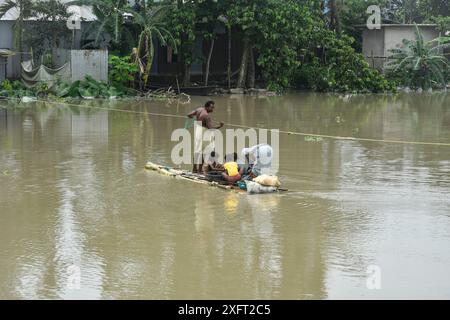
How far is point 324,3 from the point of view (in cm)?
3462

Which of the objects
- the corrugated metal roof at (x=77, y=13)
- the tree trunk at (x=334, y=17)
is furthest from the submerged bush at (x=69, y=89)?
the tree trunk at (x=334, y=17)

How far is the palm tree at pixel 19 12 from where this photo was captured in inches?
1067

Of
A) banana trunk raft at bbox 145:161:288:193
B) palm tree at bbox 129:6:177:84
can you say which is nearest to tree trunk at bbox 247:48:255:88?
palm tree at bbox 129:6:177:84

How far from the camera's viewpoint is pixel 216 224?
9312mm

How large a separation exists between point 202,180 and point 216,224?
248cm

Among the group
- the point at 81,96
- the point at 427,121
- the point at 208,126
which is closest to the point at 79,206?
the point at 208,126

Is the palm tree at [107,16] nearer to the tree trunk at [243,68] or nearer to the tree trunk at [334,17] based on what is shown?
the tree trunk at [243,68]

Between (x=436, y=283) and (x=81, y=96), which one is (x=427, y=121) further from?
(x=436, y=283)

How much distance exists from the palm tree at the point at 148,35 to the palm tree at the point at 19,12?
384 cm

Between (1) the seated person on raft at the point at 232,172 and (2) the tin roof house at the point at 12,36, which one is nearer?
(1) the seated person on raft at the point at 232,172

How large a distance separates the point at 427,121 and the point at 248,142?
650 centimetres

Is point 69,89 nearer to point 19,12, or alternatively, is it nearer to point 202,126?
point 19,12

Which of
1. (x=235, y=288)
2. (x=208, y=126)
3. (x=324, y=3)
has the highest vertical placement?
(x=324, y=3)

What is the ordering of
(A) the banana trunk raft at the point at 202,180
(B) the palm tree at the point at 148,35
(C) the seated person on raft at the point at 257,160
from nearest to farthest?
(A) the banana trunk raft at the point at 202,180 < (C) the seated person on raft at the point at 257,160 < (B) the palm tree at the point at 148,35
